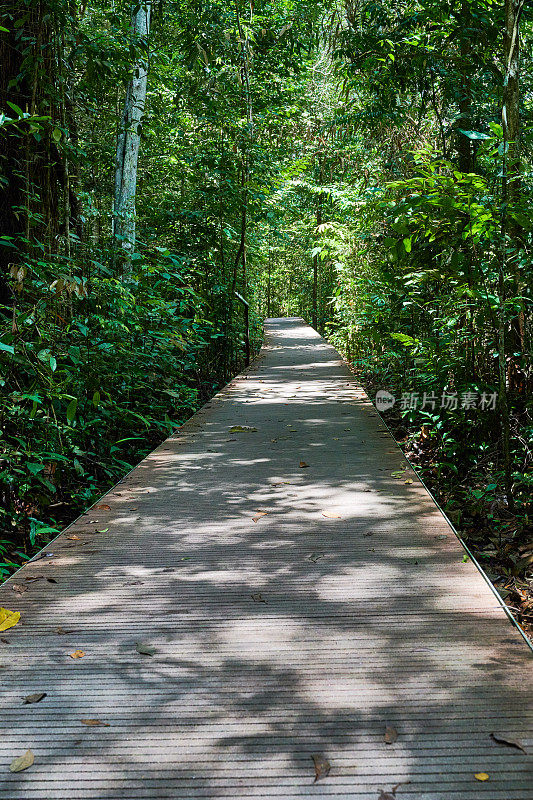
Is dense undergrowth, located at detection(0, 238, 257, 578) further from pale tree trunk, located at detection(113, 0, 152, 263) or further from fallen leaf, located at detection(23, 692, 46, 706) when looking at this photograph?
pale tree trunk, located at detection(113, 0, 152, 263)

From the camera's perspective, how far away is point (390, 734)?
172 cm

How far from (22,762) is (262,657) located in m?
0.79

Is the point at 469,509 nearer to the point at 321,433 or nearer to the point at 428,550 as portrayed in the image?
the point at 428,550

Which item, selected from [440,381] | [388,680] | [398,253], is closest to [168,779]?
[388,680]

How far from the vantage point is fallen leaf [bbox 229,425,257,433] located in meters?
6.03

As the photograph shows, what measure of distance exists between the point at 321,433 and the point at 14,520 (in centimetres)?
289

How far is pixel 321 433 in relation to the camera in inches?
231

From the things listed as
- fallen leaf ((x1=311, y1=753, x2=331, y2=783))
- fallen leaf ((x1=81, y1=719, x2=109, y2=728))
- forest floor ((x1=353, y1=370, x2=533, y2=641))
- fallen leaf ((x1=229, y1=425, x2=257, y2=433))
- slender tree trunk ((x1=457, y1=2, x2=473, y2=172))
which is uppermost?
slender tree trunk ((x1=457, y1=2, x2=473, y2=172))

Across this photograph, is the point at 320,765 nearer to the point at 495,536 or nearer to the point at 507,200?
the point at 495,536

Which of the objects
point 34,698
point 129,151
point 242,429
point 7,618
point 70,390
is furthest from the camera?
point 129,151

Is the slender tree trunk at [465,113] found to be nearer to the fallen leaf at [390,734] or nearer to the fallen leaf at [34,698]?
the fallen leaf at [390,734]

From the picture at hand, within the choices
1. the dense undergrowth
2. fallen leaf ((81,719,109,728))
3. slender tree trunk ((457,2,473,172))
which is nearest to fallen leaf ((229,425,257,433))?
the dense undergrowth

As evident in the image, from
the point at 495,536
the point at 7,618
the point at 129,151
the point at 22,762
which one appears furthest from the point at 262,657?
the point at 129,151

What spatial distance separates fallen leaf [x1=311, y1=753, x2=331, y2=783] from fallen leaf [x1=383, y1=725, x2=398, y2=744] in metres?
0.18
